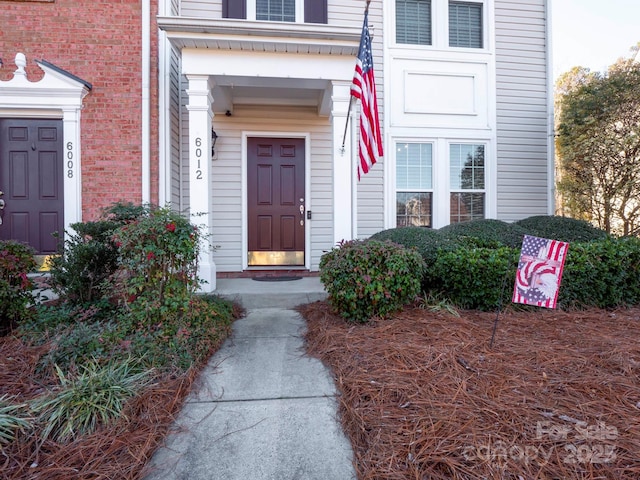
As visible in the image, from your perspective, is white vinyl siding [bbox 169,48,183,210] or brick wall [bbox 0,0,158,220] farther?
white vinyl siding [bbox 169,48,183,210]

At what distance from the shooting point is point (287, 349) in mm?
3055

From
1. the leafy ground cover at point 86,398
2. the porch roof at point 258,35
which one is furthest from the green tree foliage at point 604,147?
the leafy ground cover at point 86,398

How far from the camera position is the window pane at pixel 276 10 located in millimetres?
5824

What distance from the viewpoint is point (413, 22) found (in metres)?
6.28

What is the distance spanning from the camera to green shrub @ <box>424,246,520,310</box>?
3703 mm

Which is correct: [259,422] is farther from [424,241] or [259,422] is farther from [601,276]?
[601,276]

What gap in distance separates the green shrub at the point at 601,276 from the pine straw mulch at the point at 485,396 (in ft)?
1.77

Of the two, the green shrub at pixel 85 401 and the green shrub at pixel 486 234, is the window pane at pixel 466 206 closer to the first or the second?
the green shrub at pixel 486 234

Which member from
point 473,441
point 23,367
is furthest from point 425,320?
point 23,367

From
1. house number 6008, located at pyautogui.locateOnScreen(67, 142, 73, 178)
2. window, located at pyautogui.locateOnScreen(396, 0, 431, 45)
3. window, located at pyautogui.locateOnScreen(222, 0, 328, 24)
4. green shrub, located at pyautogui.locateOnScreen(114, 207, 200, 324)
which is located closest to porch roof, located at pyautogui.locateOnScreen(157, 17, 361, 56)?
window, located at pyautogui.locateOnScreen(222, 0, 328, 24)

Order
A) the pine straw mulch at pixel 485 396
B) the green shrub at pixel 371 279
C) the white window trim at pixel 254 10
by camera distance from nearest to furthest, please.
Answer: the pine straw mulch at pixel 485 396 → the green shrub at pixel 371 279 → the white window trim at pixel 254 10

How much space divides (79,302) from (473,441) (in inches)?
144

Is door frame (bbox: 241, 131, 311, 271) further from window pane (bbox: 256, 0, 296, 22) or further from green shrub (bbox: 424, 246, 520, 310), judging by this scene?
green shrub (bbox: 424, 246, 520, 310)

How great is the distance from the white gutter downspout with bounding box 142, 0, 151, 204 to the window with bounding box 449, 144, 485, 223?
513 cm
